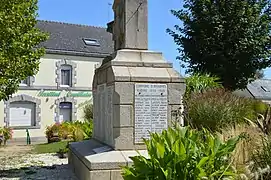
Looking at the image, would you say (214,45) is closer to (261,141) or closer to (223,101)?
(223,101)

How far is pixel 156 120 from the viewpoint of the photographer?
21.0 ft

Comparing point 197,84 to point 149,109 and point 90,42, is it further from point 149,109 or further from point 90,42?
point 90,42

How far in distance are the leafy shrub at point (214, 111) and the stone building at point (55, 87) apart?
1837 centimetres

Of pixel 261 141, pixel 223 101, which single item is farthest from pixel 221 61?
pixel 261 141

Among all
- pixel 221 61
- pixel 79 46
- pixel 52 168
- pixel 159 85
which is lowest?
pixel 52 168

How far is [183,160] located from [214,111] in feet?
16.1

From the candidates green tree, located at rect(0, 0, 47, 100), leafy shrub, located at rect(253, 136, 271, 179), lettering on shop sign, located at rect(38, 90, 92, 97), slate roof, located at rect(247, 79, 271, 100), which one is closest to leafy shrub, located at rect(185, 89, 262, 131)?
leafy shrub, located at rect(253, 136, 271, 179)

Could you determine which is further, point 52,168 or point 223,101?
point 223,101

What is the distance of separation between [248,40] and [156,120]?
11982 millimetres

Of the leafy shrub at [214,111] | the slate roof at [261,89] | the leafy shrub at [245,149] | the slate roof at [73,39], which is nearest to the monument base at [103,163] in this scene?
the leafy shrub at [245,149]

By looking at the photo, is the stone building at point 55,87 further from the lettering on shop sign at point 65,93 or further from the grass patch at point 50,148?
the grass patch at point 50,148

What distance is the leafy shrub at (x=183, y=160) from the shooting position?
3992mm

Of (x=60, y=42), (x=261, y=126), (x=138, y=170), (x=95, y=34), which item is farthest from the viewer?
(x=95, y=34)

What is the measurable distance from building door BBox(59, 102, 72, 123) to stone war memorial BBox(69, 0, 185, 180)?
20.2m
